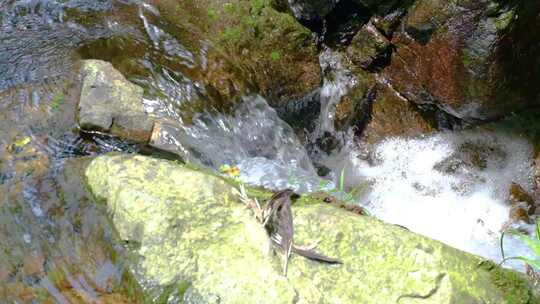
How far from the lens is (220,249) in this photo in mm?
2180

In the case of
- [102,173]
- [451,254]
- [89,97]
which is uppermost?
[451,254]

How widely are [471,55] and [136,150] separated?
312cm

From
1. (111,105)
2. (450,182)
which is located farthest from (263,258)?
(450,182)

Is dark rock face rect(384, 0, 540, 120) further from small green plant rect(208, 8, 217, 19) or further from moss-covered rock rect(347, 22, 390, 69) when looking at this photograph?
small green plant rect(208, 8, 217, 19)

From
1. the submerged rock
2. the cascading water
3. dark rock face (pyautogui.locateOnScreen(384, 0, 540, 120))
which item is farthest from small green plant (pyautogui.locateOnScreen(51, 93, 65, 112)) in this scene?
dark rock face (pyautogui.locateOnScreen(384, 0, 540, 120))

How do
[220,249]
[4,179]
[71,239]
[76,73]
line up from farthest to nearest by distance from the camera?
[76,73] → [4,179] → [71,239] → [220,249]

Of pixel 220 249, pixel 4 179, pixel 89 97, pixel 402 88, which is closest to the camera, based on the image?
pixel 220 249

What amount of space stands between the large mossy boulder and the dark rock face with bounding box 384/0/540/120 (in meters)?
2.79

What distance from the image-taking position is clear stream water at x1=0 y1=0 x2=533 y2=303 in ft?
8.04

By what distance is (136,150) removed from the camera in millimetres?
3287

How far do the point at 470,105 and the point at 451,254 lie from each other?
2887 millimetres

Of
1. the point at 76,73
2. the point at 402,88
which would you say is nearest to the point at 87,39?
the point at 76,73

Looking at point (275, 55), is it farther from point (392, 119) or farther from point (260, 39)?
point (392, 119)

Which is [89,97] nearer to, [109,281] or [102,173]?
[102,173]
